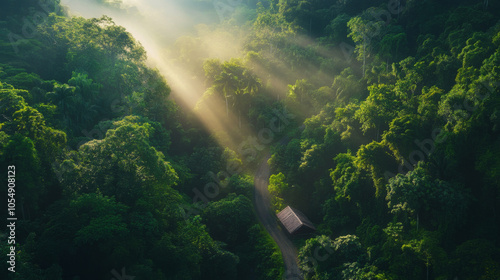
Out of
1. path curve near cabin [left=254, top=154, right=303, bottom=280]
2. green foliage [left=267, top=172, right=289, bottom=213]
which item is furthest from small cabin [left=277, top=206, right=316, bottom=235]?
green foliage [left=267, top=172, right=289, bottom=213]

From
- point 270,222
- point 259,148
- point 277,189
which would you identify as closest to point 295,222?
point 270,222

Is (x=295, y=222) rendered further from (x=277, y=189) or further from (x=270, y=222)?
(x=277, y=189)

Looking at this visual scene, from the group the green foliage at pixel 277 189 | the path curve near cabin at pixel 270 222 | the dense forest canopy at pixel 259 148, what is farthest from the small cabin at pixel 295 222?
the green foliage at pixel 277 189

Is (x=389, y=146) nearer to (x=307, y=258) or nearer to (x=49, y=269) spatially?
(x=307, y=258)

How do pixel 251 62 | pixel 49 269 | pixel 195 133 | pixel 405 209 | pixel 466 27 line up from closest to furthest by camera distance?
pixel 49 269 → pixel 405 209 → pixel 466 27 → pixel 195 133 → pixel 251 62

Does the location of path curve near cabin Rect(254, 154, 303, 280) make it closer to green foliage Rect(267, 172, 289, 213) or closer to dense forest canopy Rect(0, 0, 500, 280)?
green foliage Rect(267, 172, 289, 213)

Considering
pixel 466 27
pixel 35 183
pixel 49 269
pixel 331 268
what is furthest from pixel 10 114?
pixel 466 27

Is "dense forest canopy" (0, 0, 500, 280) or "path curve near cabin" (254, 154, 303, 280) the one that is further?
"path curve near cabin" (254, 154, 303, 280)
